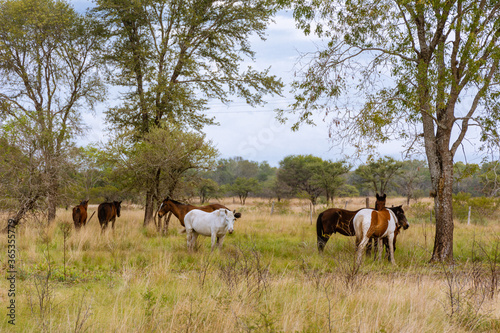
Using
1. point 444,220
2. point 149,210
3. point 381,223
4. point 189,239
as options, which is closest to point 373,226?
point 381,223

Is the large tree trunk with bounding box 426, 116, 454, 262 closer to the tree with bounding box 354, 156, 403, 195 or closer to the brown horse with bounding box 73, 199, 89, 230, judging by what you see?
the brown horse with bounding box 73, 199, 89, 230

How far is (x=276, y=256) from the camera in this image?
10.3 m

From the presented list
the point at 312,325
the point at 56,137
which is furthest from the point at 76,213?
the point at 312,325

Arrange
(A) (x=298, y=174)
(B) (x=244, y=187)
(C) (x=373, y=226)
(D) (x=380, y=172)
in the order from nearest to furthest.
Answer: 1. (C) (x=373, y=226)
2. (D) (x=380, y=172)
3. (A) (x=298, y=174)
4. (B) (x=244, y=187)

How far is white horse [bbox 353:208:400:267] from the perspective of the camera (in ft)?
30.8

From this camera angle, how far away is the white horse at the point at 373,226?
369 inches

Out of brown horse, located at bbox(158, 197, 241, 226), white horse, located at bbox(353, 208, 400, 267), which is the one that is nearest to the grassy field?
white horse, located at bbox(353, 208, 400, 267)

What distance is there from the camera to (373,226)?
9.43 meters

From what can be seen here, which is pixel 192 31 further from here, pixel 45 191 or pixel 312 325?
pixel 312 325

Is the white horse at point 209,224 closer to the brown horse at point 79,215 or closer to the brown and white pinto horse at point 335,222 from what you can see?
the brown and white pinto horse at point 335,222

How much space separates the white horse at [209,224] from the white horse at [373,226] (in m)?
3.50

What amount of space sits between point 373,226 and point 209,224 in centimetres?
456

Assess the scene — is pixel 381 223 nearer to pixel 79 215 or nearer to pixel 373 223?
pixel 373 223

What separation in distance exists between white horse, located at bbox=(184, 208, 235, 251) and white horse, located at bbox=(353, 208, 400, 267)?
3499 millimetres
